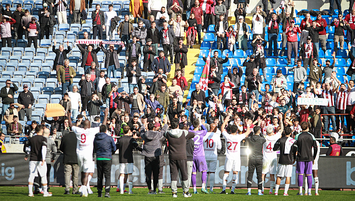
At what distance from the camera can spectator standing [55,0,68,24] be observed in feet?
82.5

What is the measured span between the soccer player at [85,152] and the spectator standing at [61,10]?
45.5ft

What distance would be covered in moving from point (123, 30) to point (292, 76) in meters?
8.42

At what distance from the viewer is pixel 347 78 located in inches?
901

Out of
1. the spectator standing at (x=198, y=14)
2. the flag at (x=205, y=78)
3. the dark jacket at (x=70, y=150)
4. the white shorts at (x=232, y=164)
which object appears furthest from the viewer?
the spectator standing at (x=198, y=14)

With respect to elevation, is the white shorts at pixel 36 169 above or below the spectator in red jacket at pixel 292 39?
below

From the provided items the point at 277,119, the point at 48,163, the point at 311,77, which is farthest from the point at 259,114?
the point at 48,163

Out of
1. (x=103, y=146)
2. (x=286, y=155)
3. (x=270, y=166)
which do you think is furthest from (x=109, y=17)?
(x=286, y=155)

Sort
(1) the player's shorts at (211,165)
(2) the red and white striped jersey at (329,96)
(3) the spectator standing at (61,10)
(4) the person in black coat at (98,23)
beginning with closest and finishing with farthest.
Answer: (1) the player's shorts at (211,165) < (2) the red and white striped jersey at (329,96) < (4) the person in black coat at (98,23) < (3) the spectator standing at (61,10)

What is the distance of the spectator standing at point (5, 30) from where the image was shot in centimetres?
2378

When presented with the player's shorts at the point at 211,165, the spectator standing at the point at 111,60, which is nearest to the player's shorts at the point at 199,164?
the player's shorts at the point at 211,165

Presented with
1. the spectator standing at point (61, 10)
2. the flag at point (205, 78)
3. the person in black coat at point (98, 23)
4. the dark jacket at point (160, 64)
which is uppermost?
the spectator standing at point (61, 10)

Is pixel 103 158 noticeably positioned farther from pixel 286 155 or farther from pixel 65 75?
pixel 65 75

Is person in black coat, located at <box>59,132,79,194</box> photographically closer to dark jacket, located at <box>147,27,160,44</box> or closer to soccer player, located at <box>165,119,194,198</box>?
soccer player, located at <box>165,119,194,198</box>

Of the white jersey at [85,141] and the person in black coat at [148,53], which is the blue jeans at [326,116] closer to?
the person in black coat at [148,53]
